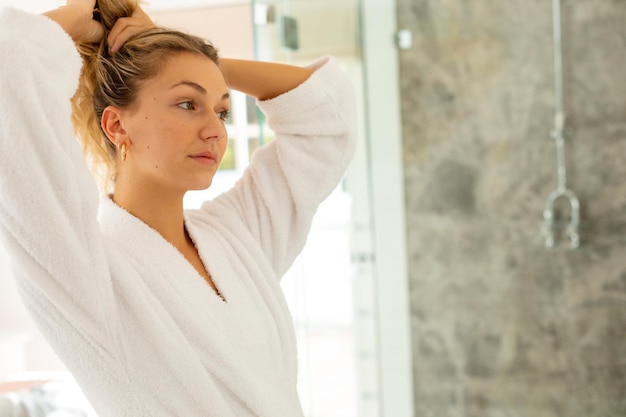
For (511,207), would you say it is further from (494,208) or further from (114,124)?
(114,124)

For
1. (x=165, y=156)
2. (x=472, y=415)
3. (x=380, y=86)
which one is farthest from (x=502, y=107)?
(x=165, y=156)

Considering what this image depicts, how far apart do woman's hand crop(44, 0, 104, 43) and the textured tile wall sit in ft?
5.98

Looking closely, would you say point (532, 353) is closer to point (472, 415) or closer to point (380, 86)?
point (472, 415)

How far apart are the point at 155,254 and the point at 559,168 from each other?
1.94 meters

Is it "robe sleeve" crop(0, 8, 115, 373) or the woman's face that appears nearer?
"robe sleeve" crop(0, 8, 115, 373)

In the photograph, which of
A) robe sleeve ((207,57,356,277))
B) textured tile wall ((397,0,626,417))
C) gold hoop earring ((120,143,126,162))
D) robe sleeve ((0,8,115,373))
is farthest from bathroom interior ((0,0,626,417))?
robe sleeve ((0,8,115,373))

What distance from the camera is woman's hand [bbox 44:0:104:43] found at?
94 centimetres

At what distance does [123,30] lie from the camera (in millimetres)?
Result: 1068

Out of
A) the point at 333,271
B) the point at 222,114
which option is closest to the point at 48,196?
the point at 222,114

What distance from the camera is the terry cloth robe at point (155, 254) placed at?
81cm

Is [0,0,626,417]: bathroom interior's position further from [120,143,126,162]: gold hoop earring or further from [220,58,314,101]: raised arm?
[120,143,126,162]: gold hoop earring

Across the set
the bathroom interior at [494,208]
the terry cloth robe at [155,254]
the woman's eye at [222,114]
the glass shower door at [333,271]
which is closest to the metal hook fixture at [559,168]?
the bathroom interior at [494,208]

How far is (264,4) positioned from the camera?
1.67 m

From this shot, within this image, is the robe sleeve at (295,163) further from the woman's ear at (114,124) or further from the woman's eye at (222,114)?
the woman's ear at (114,124)
